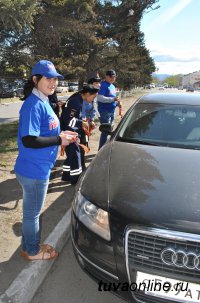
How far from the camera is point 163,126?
4.43m

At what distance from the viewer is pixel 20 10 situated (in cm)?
669

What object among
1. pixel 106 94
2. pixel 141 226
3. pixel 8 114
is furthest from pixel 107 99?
pixel 8 114

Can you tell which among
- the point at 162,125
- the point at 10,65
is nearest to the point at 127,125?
the point at 162,125

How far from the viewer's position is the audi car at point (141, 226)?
96.7 inches

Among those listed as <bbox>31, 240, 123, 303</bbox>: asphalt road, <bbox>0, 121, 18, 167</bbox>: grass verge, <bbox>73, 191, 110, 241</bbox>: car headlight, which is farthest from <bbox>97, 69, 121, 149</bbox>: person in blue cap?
<bbox>73, 191, 110, 241</bbox>: car headlight

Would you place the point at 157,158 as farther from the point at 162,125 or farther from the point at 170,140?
the point at 162,125

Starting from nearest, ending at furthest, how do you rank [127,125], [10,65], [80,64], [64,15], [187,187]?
[187,187] < [127,125] < [10,65] < [64,15] < [80,64]

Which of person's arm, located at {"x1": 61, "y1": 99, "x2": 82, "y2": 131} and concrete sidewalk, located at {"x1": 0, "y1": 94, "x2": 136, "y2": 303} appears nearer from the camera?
concrete sidewalk, located at {"x1": 0, "y1": 94, "x2": 136, "y2": 303}

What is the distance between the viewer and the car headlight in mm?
2701

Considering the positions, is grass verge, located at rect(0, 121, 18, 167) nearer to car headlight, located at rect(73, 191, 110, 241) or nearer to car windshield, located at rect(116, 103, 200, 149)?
car windshield, located at rect(116, 103, 200, 149)

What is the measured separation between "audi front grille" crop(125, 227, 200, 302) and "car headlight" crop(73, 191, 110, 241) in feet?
0.68

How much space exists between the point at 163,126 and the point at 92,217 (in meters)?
1.97

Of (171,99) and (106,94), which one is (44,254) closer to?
(171,99)

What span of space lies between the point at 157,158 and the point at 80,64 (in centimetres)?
968
